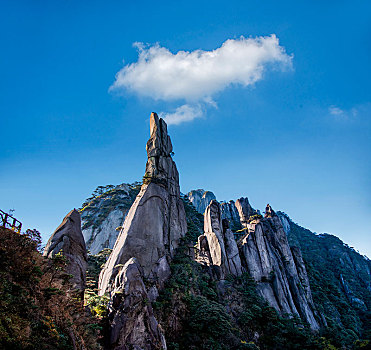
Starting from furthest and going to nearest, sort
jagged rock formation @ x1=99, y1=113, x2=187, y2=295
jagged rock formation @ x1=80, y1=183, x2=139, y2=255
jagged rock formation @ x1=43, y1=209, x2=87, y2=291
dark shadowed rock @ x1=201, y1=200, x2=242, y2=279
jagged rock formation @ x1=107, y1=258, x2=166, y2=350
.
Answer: jagged rock formation @ x1=80, y1=183, x2=139, y2=255 → dark shadowed rock @ x1=201, y1=200, x2=242, y2=279 → jagged rock formation @ x1=99, y1=113, x2=187, y2=295 → jagged rock formation @ x1=43, y1=209, x2=87, y2=291 → jagged rock formation @ x1=107, y1=258, x2=166, y2=350

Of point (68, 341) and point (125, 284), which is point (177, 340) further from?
point (68, 341)

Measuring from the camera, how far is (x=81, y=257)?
1426 centimetres

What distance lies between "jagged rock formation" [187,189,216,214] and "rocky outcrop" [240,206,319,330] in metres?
58.8

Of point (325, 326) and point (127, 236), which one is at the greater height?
point (127, 236)

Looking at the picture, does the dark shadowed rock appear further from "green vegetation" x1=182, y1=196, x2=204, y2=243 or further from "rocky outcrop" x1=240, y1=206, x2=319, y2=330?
"green vegetation" x1=182, y1=196, x2=204, y2=243

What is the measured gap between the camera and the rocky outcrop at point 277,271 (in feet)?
106

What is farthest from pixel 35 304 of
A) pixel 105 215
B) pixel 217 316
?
pixel 105 215

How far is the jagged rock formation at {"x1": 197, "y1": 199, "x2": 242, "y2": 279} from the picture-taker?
3142 cm

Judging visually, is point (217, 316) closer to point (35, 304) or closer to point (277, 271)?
point (35, 304)

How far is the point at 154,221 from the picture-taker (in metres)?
24.0

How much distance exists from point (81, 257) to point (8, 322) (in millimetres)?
6962

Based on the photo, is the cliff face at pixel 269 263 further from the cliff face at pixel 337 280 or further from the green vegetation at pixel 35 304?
the green vegetation at pixel 35 304

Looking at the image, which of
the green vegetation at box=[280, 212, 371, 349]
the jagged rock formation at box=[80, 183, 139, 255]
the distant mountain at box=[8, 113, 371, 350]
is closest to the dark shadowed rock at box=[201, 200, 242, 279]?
the distant mountain at box=[8, 113, 371, 350]

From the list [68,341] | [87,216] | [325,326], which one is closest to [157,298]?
[68,341]
